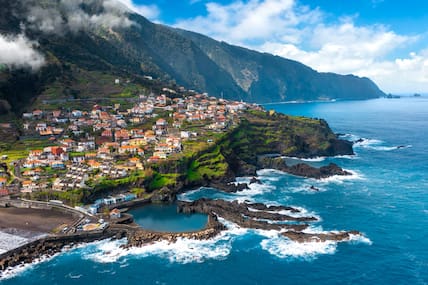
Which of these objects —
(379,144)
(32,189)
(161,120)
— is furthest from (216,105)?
(32,189)

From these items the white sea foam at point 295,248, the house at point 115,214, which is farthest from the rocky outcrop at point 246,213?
the house at point 115,214

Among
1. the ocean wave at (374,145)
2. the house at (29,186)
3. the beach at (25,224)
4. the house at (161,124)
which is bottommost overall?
the beach at (25,224)

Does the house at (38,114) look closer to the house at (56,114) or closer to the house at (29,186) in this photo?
the house at (56,114)

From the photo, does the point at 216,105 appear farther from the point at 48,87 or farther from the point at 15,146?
the point at 15,146

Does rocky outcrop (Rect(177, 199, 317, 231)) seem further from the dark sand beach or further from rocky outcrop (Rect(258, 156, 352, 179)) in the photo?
rocky outcrop (Rect(258, 156, 352, 179))

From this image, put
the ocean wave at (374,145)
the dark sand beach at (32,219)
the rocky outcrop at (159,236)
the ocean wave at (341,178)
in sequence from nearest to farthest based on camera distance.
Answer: the rocky outcrop at (159,236)
the dark sand beach at (32,219)
the ocean wave at (341,178)
the ocean wave at (374,145)
